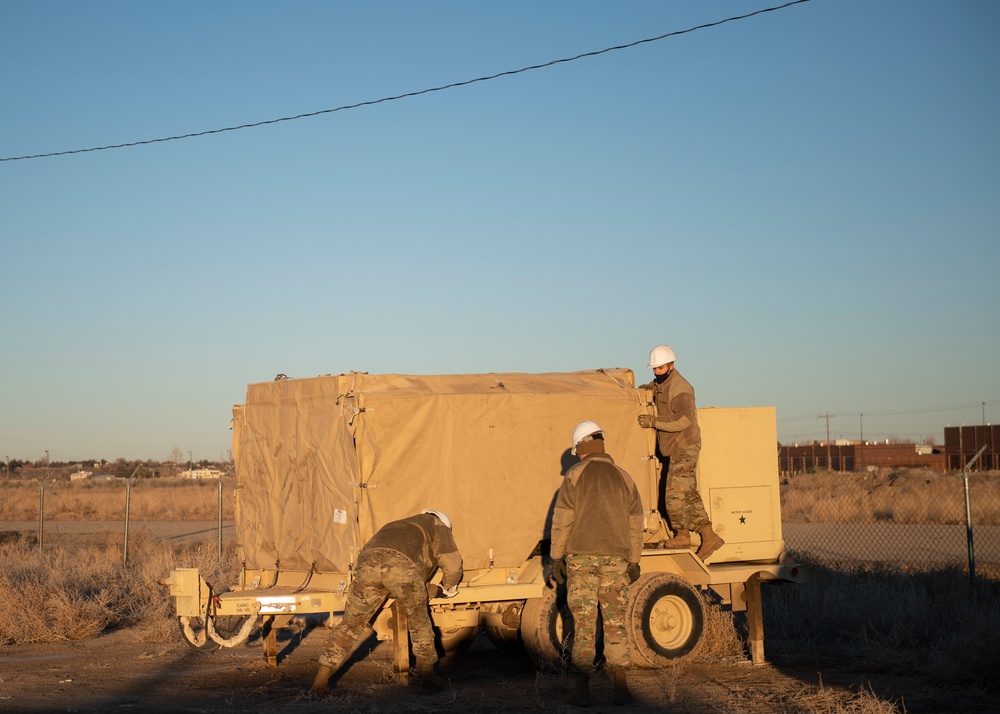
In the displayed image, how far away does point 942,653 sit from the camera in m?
10.2

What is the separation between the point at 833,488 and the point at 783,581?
99.5 feet

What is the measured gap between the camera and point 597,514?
9.03 m

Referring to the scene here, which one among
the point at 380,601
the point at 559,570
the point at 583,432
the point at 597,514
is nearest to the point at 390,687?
the point at 380,601

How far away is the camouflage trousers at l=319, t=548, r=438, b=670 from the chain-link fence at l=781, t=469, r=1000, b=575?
755 centimetres

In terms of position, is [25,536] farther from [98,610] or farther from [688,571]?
[688,571]

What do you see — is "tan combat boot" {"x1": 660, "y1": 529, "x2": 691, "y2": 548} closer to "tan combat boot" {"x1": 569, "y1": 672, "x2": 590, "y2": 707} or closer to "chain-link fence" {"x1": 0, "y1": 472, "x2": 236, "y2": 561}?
"tan combat boot" {"x1": 569, "y1": 672, "x2": 590, "y2": 707}

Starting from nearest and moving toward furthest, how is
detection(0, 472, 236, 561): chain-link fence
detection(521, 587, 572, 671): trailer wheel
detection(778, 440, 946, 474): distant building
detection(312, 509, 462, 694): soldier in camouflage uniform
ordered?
detection(312, 509, 462, 694): soldier in camouflage uniform < detection(521, 587, 572, 671): trailer wheel < detection(0, 472, 236, 561): chain-link fence < detection(778, 440, 946, 474): distant building

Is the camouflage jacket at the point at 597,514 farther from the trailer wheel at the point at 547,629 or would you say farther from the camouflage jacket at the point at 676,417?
the camouflage jacket at the point at 676,417

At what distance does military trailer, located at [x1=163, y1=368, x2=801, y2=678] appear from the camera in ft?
31.8

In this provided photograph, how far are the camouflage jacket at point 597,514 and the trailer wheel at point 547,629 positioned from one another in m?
0.92

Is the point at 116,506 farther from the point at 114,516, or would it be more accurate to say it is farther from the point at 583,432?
the point at 583,432

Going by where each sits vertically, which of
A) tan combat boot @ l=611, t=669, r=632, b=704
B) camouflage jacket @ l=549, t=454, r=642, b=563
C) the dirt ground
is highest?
camouflage jacket @ l=549, t=454, r=642, b=563

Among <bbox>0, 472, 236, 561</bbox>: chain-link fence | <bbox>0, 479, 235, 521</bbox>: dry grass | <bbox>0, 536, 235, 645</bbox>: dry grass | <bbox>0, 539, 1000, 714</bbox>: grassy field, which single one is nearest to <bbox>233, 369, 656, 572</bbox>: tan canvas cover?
<bbox>0, 539, 1000, 714</bbox>: grassy field

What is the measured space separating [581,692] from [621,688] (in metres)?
0.38
